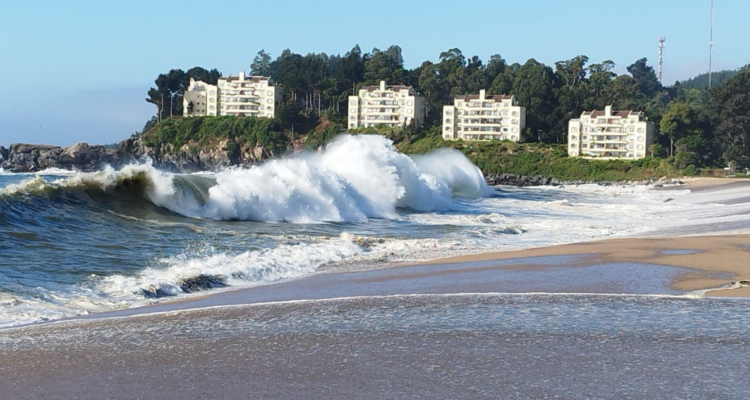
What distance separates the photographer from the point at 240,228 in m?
21.8

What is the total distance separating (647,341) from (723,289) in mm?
4090

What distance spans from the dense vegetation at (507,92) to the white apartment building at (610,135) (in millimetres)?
2111

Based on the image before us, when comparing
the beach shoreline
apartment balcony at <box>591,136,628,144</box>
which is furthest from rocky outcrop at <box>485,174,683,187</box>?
the beach shoreline

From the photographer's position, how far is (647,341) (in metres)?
8.29

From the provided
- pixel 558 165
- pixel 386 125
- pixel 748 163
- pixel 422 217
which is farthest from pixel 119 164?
pixel 422 217

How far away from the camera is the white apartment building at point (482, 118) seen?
335 ft

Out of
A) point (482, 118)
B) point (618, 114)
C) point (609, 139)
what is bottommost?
point (609, 139)

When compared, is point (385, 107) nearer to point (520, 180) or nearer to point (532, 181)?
point (520, 180)

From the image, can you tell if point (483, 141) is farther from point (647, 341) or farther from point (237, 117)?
point (647, 341)

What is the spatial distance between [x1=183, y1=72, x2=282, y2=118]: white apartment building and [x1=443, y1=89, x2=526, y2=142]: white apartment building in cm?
3020

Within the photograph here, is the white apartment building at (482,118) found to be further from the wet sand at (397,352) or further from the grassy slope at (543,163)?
the wet sand at (397,352)

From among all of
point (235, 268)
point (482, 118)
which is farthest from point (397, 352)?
point (482, 118)

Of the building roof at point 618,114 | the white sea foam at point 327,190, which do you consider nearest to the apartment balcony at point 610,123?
the building roof at point 618,114

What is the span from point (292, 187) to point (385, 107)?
86.5m
